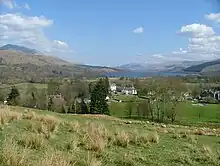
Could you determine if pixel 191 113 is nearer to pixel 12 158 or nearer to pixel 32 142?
pixel 32 142

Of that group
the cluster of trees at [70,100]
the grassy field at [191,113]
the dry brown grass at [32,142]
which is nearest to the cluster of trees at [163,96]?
the grassy field at [191,113]

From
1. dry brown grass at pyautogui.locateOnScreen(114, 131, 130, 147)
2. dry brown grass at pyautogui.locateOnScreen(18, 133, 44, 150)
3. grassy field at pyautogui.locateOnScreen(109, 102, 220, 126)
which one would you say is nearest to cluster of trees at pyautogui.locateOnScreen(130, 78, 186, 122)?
grassy field at pyautogui.locateOnScreen(109, 102, 220, 126)

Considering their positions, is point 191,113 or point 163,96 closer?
point 163,96

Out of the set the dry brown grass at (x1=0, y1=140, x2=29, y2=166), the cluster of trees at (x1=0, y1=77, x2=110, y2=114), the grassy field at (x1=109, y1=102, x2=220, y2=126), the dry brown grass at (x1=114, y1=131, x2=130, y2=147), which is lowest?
the grassy field at (x1=109, y1=102, x2=220, y2=126)

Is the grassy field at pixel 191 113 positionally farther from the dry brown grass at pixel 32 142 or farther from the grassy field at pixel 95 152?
the dry brown grass at pixel 32 142

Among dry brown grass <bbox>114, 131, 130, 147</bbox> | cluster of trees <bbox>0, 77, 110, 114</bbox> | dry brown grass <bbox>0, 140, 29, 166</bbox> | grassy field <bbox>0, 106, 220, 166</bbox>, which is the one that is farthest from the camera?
cluster of trees <bbox>0, 77, 110, 114</bbox>

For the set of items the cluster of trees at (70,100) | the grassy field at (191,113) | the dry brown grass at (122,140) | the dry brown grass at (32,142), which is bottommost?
the grassy field at (191,113)

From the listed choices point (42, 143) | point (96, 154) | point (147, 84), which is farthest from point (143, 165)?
point (147, 84)

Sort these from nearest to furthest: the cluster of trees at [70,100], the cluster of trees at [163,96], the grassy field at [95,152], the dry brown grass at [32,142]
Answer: the grassy field at [95,152] → the dry brown grass at [32,142] → the cluster of trees at [163,96] → the cluster of trees at [70,100]

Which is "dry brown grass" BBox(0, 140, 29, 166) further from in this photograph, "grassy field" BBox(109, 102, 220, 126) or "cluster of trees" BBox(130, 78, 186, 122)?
"grassy field" BBox(109, 102, 220, 126)

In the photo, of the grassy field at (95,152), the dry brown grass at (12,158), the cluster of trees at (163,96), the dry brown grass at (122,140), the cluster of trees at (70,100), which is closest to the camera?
the dry brown grass at (12,158)

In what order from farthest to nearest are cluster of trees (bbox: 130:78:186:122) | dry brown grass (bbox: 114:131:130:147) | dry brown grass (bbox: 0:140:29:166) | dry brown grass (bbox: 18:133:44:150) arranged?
1. cluster of trees (bbox: 130:78:186:122)
2. dry brown grass (bbox: 114:131:130:147)
3. dry brown grass (bbox: 18:133:44:150)
4. dry brown grass (bbox: 0:140:29:166)

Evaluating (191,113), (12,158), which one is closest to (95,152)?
(12,158)

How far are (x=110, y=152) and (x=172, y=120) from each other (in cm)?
5757
